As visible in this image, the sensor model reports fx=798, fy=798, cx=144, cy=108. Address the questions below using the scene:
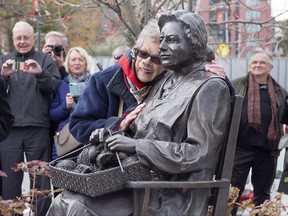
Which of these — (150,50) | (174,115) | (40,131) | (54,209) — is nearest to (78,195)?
(54,209)

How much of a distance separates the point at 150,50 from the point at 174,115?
0.54 metres

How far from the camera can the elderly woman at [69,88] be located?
7.15m

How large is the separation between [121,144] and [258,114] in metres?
3.57

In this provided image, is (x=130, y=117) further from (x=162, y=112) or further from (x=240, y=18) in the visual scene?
(x=240, y=18)

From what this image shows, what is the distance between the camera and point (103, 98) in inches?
208

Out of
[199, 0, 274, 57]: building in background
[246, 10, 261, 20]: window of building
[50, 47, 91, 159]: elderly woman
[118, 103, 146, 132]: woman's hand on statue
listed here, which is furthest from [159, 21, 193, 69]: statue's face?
[246, 10, 261, 20]: window of building

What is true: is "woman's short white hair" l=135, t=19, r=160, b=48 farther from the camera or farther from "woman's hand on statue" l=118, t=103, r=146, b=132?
the camera

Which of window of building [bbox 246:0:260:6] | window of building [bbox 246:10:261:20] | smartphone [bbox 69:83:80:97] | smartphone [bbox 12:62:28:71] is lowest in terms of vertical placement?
smartphone [bbox 69:83:80:97]

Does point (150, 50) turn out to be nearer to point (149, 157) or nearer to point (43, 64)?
point (149, 157)

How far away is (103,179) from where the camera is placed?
413 centimetres

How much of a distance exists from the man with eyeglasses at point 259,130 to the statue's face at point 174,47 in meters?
3.25

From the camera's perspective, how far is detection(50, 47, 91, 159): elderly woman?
7152mm

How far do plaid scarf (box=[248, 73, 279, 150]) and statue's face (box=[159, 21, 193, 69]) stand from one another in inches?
127

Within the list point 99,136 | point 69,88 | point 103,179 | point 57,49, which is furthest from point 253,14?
point 103,179
